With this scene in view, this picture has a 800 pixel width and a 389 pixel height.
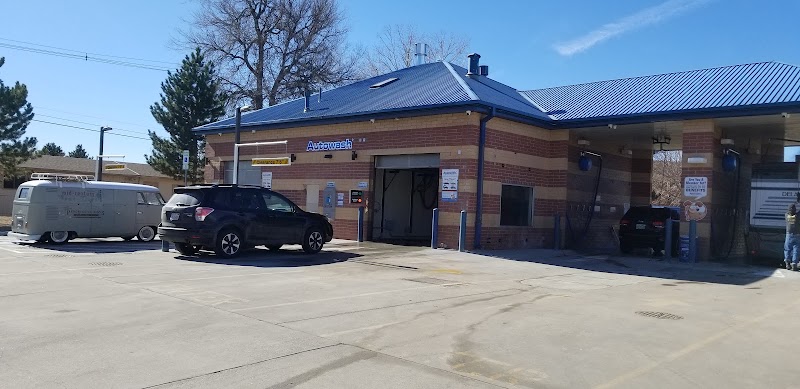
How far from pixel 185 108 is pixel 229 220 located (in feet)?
96.0

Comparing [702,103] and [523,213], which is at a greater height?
[702,103]

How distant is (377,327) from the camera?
7.84 meters

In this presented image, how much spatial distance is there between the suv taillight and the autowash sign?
26.4 feet

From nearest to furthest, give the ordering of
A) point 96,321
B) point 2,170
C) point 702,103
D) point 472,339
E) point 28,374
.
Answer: point 28,374, point 472,339, point 96,321, point 702,103, point 2,170

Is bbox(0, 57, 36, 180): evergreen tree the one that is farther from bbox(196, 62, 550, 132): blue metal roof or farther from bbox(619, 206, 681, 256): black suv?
bbox(619, 206, 681, 256): black suv

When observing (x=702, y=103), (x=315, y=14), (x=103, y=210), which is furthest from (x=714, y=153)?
(x=315, y=14)

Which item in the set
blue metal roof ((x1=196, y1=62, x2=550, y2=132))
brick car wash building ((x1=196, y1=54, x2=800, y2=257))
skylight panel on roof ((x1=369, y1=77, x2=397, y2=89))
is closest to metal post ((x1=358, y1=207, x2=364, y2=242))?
brick car wash building ((x1=196, y1=54, x2=800, y2=257))

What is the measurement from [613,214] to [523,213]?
5.86 metres

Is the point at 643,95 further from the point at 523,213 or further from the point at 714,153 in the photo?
the point at 523,213

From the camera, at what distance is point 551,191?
2180 centimetres

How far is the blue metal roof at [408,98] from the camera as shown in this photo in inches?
774

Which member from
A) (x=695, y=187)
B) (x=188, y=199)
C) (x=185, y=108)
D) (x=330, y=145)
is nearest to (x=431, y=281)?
(x=188, y=199)

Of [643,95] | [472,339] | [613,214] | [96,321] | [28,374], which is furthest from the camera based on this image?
[613,214]

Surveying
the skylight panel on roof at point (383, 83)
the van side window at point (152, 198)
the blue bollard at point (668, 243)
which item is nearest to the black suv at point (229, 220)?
the van side window at point (152, 198)
